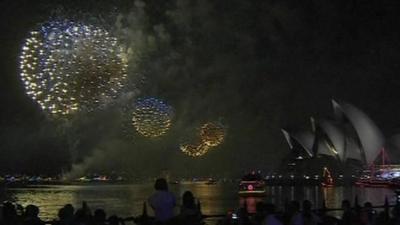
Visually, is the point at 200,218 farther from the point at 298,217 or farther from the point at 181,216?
the point at 181,216

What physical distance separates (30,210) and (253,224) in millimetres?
3748

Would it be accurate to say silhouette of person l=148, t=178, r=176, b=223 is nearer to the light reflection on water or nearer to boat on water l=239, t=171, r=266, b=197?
the light reflection on water

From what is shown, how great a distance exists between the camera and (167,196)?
9.67 m

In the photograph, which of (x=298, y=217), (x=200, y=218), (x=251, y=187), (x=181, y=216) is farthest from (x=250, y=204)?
(x=181, y=216)

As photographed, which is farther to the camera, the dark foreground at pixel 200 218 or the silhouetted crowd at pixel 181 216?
the dark foreground at pixel 200 218

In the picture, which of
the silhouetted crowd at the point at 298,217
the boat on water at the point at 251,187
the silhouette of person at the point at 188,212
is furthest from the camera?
the boat on water at the point at 251,187

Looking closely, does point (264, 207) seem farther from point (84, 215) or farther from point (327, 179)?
point (327, 179)

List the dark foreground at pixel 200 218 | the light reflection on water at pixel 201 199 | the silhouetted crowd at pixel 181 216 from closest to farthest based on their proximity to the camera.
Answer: the silhouetted crowd at pixel 181 216
the dark foreground at pixel 200 218
the light reflection on water at pixel 201 199

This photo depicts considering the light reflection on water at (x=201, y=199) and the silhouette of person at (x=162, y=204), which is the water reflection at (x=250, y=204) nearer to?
the light reflection on water at (x=201, y=199)

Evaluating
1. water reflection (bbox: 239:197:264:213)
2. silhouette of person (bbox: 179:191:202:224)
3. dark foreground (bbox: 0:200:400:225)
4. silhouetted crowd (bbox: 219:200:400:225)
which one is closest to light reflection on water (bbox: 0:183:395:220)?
water reflection (bbox: 239:197:264:213)

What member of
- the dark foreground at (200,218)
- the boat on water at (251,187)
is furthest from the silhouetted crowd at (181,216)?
the boat on water at (251,187)

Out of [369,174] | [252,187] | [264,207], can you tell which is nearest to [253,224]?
[264,207]

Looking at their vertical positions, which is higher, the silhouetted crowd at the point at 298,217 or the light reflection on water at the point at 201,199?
the light reflection on water at the point at 201,199

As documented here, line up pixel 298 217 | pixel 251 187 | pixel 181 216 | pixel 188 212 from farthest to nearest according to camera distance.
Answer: pixel 251 187, pixel 298 217, pixel 188 212, pixel 181 216
